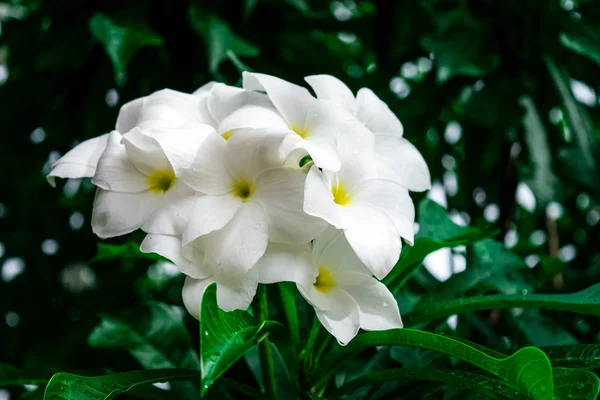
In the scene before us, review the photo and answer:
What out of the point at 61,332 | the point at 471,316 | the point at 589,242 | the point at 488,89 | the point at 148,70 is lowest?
the point at 61,332

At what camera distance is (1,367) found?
28.3 inches

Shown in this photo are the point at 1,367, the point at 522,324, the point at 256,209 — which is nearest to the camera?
the point at 256,209

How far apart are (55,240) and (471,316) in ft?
3.21

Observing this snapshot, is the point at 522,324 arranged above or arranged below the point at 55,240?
above

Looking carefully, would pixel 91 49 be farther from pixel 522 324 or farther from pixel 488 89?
pixel 522 324

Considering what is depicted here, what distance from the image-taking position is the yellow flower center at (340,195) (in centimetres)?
51

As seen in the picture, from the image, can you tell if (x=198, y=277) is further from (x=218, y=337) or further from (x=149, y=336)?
(x=149, y=336)

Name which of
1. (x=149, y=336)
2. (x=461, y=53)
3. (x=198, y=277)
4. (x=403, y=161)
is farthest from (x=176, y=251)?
(x=461, y=53)

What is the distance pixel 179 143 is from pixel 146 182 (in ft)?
0.18

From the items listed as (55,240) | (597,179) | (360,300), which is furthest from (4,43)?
(597,179)

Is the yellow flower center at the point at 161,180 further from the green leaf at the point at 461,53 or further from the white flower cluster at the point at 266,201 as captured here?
the green leaf at the point at 461,53

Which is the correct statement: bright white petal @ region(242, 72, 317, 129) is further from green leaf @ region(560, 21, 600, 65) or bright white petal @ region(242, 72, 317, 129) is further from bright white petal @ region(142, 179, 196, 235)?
green leaf @ region(560, 21, 600, 65)

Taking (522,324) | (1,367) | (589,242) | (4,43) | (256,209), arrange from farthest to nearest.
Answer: (589,242)
(4,43)
(522,324)
(1,367)
(256,209)

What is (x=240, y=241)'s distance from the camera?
47cm
